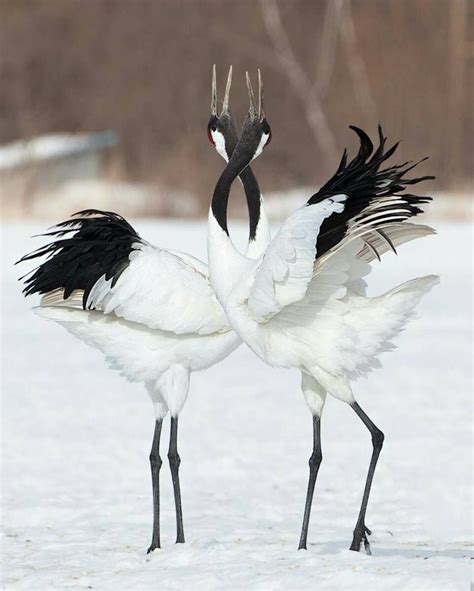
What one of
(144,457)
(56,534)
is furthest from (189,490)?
(56,534)

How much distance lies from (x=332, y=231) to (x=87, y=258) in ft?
4.66

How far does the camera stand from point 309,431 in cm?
886

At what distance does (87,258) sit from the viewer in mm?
6219

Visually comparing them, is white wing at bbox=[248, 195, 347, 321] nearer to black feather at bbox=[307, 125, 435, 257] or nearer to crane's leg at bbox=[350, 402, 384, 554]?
black feather at bbox=[307, 125, 435, 257]

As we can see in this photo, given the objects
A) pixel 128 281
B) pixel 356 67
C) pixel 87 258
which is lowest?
pixel 128 281

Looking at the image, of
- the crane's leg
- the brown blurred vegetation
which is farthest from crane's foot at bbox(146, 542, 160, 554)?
the brown blurred vegetation

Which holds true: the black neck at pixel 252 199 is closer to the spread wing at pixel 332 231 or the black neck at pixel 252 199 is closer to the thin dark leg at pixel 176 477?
the spread wing at pixel 332 231

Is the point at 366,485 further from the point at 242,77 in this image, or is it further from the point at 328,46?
the point at 328,46

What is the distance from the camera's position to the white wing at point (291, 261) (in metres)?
5.21

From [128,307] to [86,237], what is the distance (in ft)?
1.51

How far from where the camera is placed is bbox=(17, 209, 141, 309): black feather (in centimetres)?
617

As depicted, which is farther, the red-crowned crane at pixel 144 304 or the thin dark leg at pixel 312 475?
the red-crowned crane at pixel 144 304

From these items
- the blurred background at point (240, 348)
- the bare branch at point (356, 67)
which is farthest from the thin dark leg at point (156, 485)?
the bare branch at point (356, 67)

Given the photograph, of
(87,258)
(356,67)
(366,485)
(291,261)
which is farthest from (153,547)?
(356,67)
